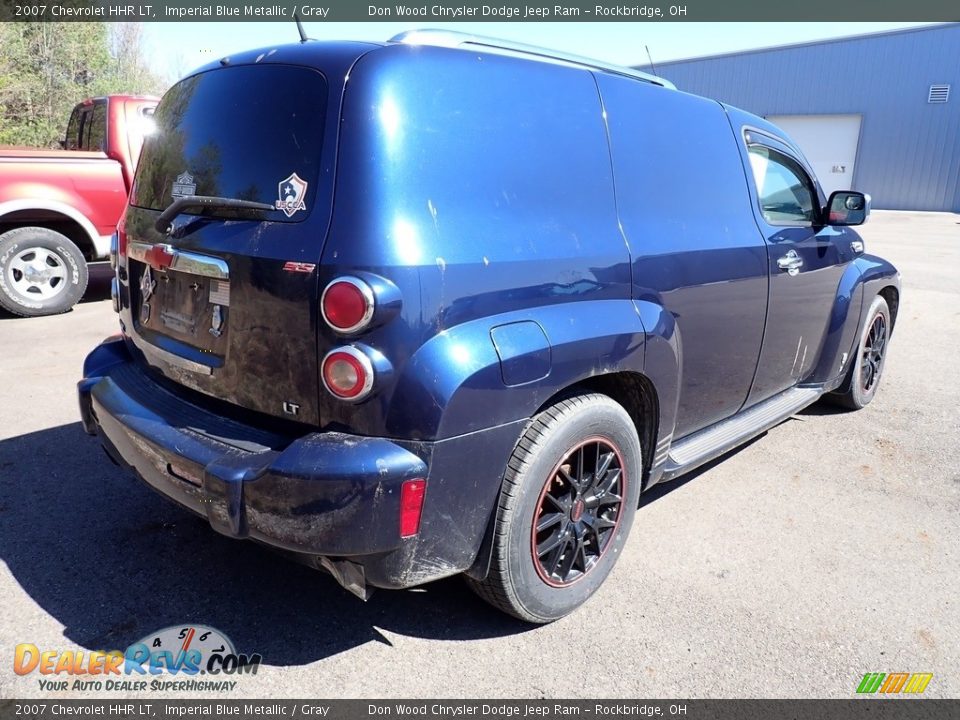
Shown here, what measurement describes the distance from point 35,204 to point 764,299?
270 inches

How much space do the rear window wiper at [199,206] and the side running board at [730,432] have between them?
6.77 ft

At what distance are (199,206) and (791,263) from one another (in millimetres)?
2990

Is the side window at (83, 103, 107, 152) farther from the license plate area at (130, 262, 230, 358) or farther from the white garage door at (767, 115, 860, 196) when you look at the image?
the white garage door at (767, 115, 860, 196)

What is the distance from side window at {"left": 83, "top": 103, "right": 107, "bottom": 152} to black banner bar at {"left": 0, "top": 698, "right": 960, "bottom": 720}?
22.9 feet

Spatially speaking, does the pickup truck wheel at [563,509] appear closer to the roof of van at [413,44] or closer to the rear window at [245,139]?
the rear window at [245,139]

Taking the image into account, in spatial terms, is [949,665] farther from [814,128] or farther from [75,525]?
[814,128]

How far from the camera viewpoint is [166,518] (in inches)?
135

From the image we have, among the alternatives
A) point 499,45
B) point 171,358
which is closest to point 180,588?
point 171,358

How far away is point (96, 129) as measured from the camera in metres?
8.03

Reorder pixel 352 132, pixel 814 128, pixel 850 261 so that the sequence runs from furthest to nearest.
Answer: pixel 814 128 → pixel 850 261 → pixel 352 132

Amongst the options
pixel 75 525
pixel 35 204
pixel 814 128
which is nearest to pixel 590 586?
pixel 75 525

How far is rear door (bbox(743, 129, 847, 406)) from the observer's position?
12.6 ft

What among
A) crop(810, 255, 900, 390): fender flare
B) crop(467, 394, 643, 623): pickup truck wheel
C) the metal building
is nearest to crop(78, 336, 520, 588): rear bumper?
crop(467, 394, 643, 623): pickup truck wheel

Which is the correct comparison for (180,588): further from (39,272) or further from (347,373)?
(39,272)
